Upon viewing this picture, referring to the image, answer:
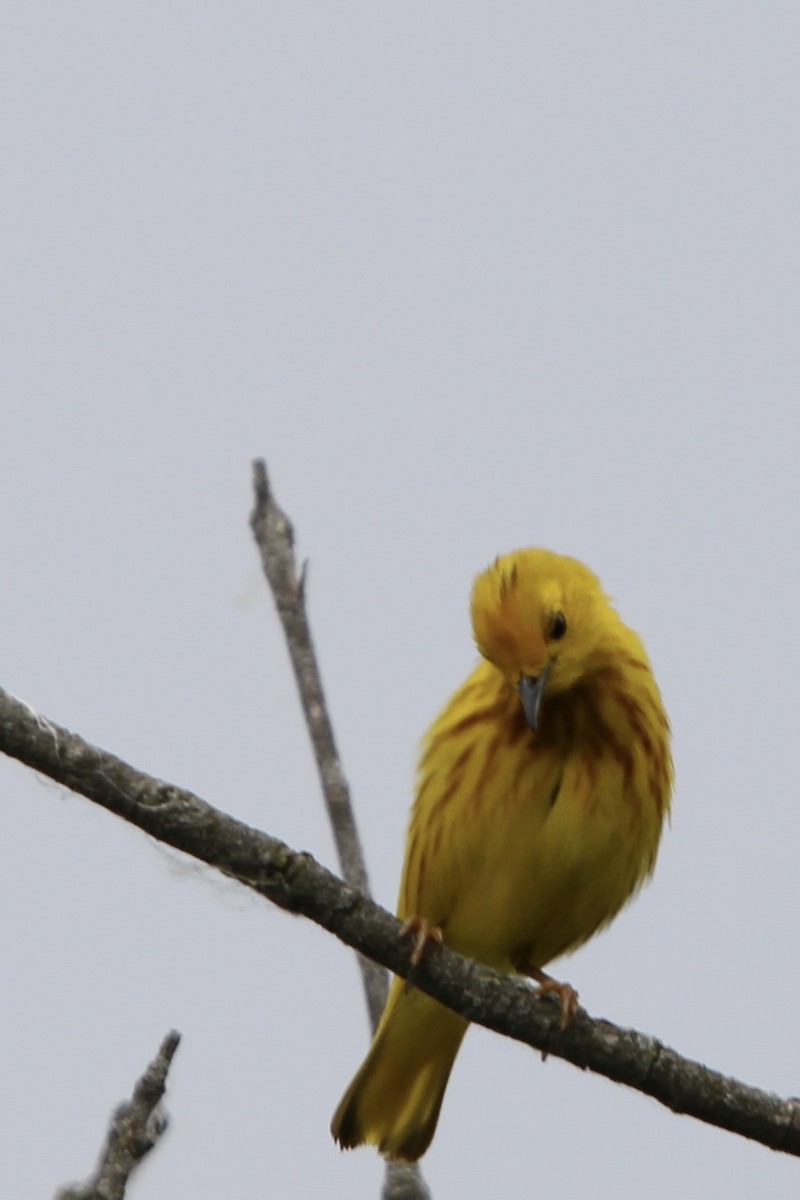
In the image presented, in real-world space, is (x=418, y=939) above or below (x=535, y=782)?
below

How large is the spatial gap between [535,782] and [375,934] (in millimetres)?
1720

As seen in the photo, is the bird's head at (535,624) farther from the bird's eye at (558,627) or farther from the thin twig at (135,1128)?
the thin twig at (135,1128)

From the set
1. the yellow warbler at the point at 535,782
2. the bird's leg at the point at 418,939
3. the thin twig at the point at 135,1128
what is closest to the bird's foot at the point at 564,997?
the bird's leg at the point at 418,939

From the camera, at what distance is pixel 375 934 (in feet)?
12.2

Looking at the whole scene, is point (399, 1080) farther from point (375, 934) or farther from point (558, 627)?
point (375, 934)

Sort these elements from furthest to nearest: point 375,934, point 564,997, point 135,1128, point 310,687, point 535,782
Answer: point 310,687
point 535,782
point 564,997
point 375,934
point 135,1128

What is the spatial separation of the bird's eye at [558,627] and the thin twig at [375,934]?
1.41m

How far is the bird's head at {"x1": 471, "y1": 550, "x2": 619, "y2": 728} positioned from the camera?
5.27m

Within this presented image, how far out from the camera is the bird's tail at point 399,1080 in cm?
588

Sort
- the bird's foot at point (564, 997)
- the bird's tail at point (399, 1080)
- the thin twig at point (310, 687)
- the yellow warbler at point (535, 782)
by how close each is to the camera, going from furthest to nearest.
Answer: the bird's tail at point (399, 1080), the thin twig at point (310, 687), the yellow warbler at point (535, 782), the bird's foot at point (564, 997)

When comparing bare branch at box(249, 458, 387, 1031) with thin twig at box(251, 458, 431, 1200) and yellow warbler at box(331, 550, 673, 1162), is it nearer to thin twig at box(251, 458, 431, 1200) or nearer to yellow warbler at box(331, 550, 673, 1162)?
thin twig at box(251, 458, 431, 1200)

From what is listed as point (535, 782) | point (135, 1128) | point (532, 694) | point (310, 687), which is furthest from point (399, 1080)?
point (135, 1128)

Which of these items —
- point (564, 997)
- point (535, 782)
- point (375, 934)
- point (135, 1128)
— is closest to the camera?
point (135, 1128)

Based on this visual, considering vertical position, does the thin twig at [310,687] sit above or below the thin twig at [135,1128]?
above
